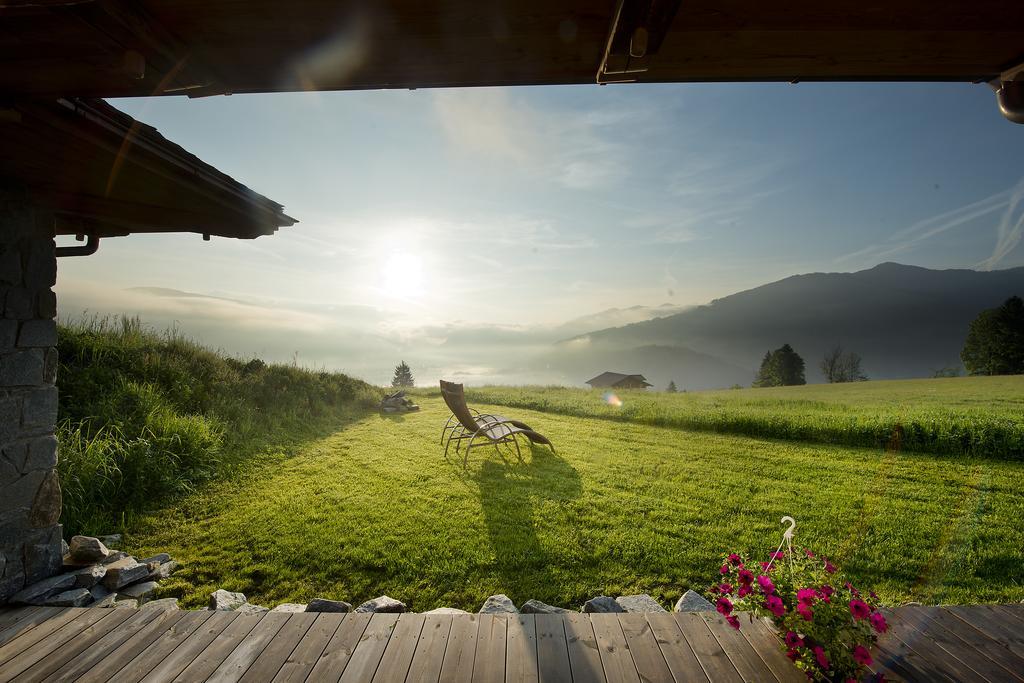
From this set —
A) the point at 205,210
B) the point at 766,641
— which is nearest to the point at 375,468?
the point at 205,210

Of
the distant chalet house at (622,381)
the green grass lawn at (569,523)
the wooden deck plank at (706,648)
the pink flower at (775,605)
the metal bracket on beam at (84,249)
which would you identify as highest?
the metal bracket on beam at (84,249)

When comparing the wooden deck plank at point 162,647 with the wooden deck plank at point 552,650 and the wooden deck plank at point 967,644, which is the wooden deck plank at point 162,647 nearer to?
the wooden deck plank at point 552,650

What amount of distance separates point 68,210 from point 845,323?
8846cm

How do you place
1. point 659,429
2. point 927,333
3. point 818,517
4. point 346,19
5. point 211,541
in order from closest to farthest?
point 346,19
point 211,541
point 818,517
point 659,429
point 927,333

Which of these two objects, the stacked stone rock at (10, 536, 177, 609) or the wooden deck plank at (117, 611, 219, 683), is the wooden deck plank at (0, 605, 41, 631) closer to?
the stacked stone rock at (10, 536, 177, 609)

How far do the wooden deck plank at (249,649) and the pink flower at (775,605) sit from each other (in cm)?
241

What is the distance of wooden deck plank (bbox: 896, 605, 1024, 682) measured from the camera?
1980 mm

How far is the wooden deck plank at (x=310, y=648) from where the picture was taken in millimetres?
1927

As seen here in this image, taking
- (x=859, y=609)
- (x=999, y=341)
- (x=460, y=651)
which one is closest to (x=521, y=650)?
(x=460, y=651)

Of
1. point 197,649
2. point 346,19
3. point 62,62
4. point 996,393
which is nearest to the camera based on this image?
point 346,19

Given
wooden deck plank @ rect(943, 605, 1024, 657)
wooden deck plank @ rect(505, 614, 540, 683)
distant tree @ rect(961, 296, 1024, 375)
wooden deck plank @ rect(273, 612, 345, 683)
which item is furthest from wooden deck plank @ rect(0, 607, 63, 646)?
distant tree @ rect(961, 296, 1024, 375)

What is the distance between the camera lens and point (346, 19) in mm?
1497

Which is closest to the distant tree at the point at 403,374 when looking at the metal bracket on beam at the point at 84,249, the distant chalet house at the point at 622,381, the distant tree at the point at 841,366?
the distant chalet house at the point at 622,381

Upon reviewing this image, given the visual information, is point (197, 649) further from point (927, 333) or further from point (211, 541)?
point (927, 333)
